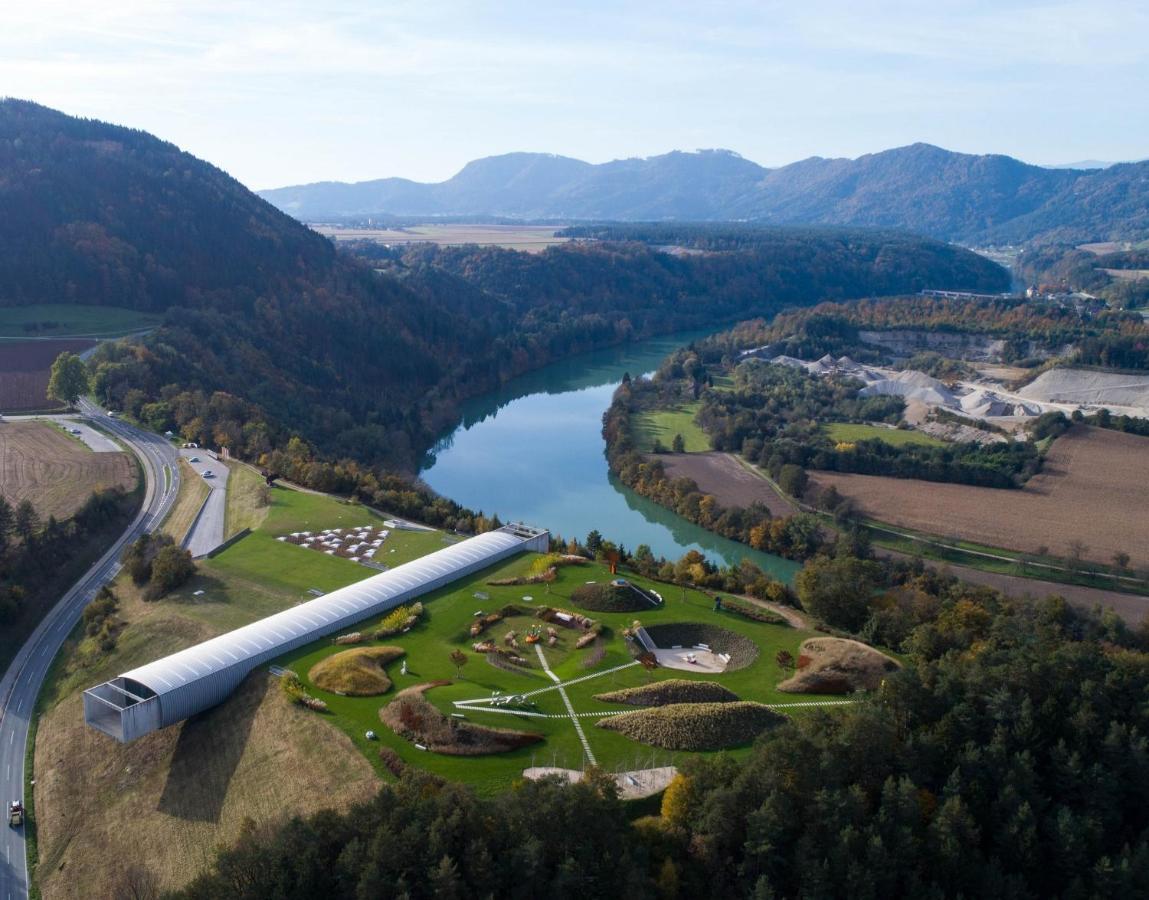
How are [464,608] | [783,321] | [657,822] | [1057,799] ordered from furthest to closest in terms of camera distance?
[783,321], [464,608], [1057,799], [657,822]

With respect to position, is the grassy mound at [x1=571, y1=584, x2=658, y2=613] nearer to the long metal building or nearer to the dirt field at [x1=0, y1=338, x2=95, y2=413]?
the long metal building

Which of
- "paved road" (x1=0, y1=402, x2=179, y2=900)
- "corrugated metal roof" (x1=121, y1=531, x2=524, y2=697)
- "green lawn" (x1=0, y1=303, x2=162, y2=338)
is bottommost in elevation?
"paved road" (x1=0, y1=402, x2=179, y2=900)

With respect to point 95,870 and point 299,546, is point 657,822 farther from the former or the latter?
point 299,546

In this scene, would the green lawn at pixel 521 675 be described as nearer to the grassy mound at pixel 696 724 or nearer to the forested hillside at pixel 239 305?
the grassy mound at pixel 696 724

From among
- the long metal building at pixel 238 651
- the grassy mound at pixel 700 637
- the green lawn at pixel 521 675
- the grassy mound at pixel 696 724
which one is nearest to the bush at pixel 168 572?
the long metal building at pixel 238 651

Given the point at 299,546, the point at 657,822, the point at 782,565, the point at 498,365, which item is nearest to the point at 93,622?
the point at 299,546

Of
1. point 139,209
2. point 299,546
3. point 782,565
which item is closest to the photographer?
point 299,546

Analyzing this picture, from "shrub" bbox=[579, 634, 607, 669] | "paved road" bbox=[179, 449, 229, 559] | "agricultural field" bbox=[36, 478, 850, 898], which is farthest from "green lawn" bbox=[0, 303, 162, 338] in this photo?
"shrub" bbox=[579, 634, 607, 669]
